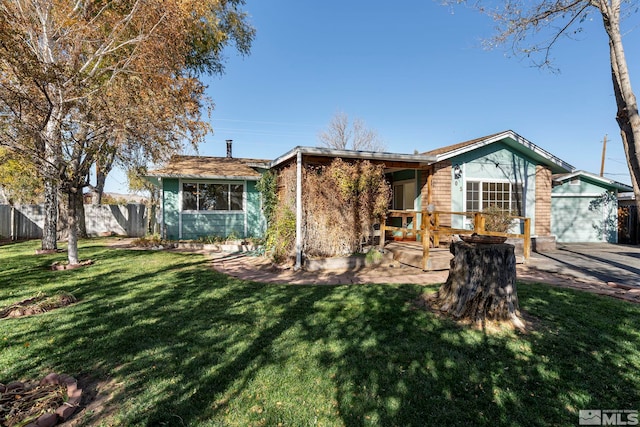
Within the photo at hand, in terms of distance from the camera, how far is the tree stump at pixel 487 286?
3.94m

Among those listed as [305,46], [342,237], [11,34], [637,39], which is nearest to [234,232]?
[342,237]

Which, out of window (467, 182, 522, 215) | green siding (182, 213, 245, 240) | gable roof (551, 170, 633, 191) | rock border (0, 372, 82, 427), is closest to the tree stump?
rock border (0, 372, 82, 427)

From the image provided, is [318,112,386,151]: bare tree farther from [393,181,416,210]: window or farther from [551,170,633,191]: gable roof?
[393,181,416,210]: window

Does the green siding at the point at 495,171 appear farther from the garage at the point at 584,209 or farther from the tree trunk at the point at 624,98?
the tree trunk at the point at 624,98

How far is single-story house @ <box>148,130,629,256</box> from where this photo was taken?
1045cm

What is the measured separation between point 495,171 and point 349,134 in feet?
60.6

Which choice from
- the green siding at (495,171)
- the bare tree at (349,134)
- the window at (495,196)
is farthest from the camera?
the bare tree at (349,134)

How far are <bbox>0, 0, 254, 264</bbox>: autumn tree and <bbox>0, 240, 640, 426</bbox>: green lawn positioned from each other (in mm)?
4212

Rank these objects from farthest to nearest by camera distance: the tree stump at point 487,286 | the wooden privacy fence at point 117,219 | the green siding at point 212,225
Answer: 1. the wooden privacy fence at point 117,219
2. the green siding at point 212,225
3. the tree stump at point 487,286

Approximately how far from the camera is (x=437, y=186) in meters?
10.5

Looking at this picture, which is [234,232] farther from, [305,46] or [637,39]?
[637,39]

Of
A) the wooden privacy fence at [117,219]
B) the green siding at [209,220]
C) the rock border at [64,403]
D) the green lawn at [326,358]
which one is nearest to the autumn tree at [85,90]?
the green siding at [209,220]

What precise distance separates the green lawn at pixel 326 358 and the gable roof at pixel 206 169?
703 cm

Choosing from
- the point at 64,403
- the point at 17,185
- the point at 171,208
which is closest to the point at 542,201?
the point at 64,403
